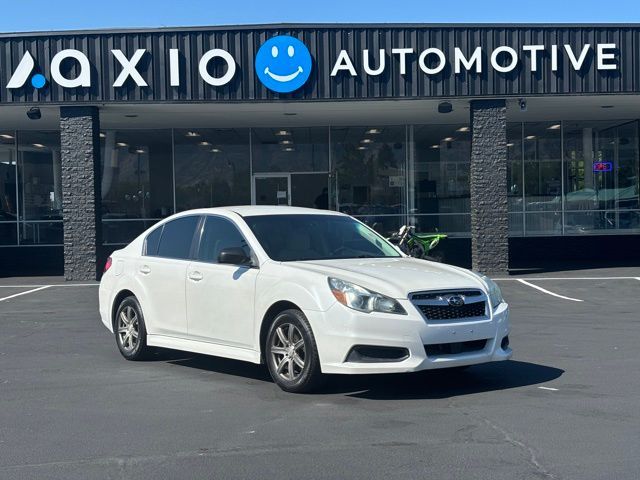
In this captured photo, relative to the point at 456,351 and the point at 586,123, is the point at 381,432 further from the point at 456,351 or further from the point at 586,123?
the point at 586,123

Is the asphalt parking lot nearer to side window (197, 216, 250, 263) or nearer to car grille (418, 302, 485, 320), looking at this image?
car grille (418, 302, 485, 320)

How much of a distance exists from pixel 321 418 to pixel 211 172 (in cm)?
1871

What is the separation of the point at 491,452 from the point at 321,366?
1912mm

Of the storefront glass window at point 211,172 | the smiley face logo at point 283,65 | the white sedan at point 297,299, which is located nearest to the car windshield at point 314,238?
the white sedan at point 297,299

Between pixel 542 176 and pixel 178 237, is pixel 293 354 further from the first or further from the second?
pixel 542 176

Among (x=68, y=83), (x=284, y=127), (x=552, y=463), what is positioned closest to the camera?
(x=552, y=463)

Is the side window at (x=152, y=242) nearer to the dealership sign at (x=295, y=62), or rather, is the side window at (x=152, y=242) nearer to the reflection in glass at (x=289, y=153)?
the dealership sign at (x=295, y=62)

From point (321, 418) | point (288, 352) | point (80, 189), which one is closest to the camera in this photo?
point (321, 418)

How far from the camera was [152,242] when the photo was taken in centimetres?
974

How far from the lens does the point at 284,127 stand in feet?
79.7

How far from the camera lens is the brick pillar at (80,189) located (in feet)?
63.2

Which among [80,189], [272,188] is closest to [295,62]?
[80,189]

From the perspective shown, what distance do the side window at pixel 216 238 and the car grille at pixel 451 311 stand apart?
2.05 meters

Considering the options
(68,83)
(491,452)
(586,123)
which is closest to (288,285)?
(491,452)
